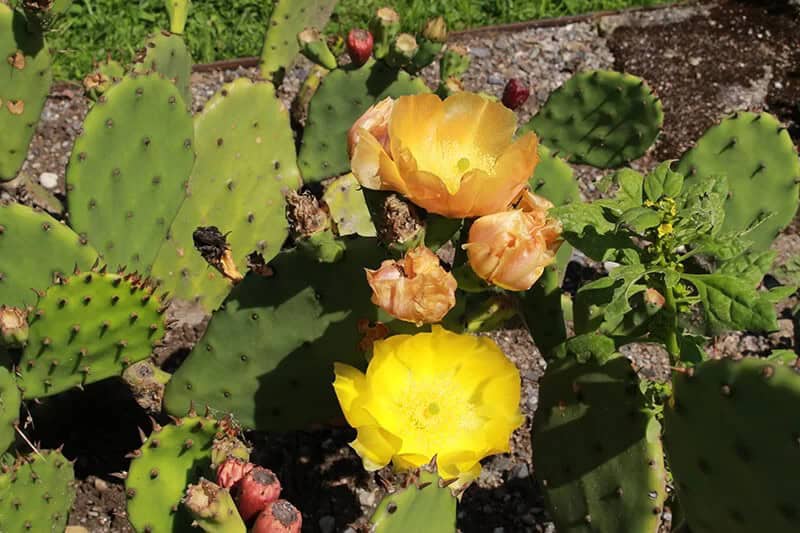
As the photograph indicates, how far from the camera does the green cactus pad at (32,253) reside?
163 cm

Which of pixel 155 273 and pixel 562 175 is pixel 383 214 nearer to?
pixel 562 175

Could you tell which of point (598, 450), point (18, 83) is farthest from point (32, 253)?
point (598, 450)

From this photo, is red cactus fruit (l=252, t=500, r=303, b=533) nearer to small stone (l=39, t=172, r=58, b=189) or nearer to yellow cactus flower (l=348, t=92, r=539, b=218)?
yellow cactus flower (l=348, t=92, r=539, b=218)

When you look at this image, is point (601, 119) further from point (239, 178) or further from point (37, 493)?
point (37, 493)

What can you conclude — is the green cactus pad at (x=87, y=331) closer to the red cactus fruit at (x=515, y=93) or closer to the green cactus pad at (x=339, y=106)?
the green cactus pad at (x=339, y=106)

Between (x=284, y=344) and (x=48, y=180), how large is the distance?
145 centimetres

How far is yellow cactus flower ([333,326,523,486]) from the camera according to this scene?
4.54 ft

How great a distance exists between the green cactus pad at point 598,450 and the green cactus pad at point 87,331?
0.74 meters

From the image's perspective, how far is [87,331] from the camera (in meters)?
1.57

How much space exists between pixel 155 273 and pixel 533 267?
1.12m

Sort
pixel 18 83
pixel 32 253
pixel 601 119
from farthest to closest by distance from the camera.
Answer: pixel 601 119 → pixel 18 83 → pixel 32 253

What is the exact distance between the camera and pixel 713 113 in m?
3.12

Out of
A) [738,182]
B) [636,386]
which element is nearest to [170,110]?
[636,386]

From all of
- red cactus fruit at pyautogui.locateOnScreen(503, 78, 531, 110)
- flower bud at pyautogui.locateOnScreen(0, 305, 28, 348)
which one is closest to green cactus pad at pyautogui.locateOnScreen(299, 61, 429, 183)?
red cactus fruit at pyautogui.locateOnScreen(503, 78, 531, 110)
